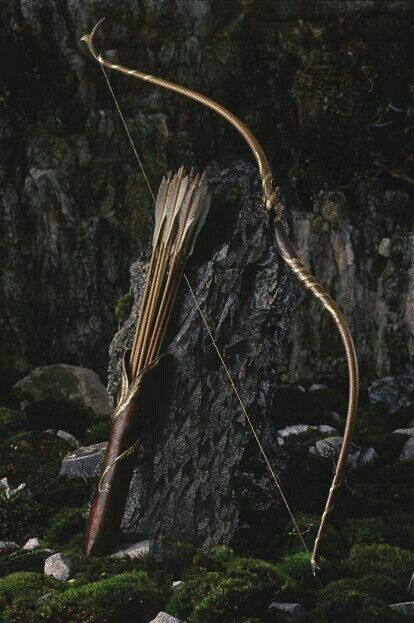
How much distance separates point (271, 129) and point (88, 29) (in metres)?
3.59

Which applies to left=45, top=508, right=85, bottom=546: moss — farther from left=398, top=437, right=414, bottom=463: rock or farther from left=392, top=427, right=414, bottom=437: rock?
left=392, top=427, right=414, bottom=437: rock

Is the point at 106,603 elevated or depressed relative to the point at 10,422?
depressed

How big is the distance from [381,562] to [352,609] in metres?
1.24

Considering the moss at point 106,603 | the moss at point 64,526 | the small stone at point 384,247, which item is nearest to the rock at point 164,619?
the moss at point 106,603

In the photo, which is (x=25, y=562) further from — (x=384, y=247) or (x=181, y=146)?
(x=384, y=247)

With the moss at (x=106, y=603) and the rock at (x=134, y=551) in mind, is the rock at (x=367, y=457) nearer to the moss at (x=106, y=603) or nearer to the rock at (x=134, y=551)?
the rock at (x=134, y=551)

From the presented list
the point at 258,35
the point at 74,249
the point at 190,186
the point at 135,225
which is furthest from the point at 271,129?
the point at 190,186

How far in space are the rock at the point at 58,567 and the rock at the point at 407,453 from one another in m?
4.95

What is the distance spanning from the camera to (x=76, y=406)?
1534cm

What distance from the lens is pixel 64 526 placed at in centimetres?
1095

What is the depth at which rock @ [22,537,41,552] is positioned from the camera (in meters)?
10.8

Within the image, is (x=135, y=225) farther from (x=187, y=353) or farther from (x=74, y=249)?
(x=187, y=353)

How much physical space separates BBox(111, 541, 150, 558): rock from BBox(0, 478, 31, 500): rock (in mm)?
2125

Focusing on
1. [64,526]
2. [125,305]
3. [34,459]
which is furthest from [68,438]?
[64,526]
